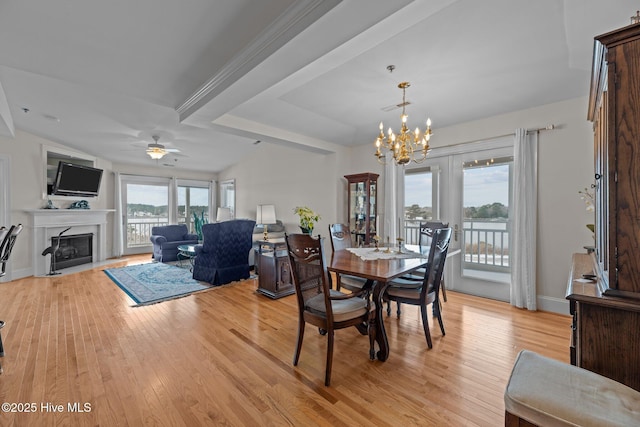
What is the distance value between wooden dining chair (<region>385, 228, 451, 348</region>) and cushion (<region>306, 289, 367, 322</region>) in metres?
0.48

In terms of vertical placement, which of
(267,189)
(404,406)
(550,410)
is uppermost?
(267,189)

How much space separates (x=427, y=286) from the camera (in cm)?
240

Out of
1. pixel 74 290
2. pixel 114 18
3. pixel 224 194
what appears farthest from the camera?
pixel 224 194

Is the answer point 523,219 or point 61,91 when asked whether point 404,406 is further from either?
point 61,91

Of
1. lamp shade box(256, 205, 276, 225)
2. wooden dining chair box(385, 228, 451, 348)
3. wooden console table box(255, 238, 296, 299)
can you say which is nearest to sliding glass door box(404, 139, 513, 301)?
wooden dining chair box(385, 228, 451, 348)

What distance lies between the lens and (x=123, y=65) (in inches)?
102

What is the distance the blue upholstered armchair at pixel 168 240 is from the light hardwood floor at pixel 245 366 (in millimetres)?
2732

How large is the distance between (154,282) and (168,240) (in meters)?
2.24

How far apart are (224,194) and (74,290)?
487cm

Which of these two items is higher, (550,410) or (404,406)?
(550,410)

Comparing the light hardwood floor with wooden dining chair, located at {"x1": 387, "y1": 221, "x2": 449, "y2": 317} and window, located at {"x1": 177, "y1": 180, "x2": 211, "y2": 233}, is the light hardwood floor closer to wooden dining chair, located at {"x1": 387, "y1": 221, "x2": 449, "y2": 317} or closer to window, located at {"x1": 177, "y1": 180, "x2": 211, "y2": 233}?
wooden dining chair, located at {"x1": 387, "y1": 221, "x2": 449, "y2": 317}

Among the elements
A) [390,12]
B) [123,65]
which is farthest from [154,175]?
A: [390,12]

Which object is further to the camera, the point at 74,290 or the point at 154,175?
the point at 154,175

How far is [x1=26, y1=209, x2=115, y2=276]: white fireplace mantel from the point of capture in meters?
4.97
